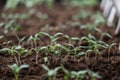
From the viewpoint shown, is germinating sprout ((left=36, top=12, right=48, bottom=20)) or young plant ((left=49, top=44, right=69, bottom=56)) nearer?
young plant ((left=49, top=44, right=69, bottom=56))

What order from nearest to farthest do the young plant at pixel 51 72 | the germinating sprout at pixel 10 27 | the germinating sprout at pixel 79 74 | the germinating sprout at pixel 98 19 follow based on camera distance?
1. the young plant at pixel 51 72
2. the germinating sprout at pixel 79 74
3. the germinating sprout at pixel 10 27
4. the germinating sprout at pixel 98 19

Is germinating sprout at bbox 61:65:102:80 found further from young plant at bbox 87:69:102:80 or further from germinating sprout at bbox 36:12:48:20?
germinating sprout at bbox 36:12:48:20

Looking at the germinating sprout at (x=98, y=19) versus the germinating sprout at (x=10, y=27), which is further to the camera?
the germinating sprout at (x=98, y=19)

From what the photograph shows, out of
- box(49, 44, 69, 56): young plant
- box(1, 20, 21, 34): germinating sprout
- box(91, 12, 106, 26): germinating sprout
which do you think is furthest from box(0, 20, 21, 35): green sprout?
box(49, 44, 69, 56): young plant

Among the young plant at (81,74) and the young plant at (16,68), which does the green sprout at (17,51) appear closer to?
the young plant at (16,68)

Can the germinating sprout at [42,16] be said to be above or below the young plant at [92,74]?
above

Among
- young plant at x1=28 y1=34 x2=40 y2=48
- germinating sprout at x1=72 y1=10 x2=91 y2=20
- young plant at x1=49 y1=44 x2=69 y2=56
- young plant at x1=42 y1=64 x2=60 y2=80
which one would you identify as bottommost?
young plant at x1=42 y1=64 x2=60 y2=80

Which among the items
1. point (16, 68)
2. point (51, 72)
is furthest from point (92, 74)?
point (16, 68)

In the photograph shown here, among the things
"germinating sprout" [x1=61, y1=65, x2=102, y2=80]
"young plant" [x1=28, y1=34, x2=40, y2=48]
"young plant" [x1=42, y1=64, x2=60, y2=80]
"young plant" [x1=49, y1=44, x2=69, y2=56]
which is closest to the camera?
"young plant" [x1=42, y1=64, x2=60, y2=80]

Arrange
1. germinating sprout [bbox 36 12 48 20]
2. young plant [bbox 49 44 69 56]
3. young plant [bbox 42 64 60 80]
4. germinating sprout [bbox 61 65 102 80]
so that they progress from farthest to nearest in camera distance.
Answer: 1. germinating sprout [bbox 36 12 48 20]
2. young plant [bbox 49 44 69 56]
3. germinating sprout [bbox 61 65 102 80]
4. young plant [bbox 42 64 60 80]

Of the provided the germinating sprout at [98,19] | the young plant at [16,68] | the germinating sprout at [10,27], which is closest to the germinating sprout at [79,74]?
the young plant at [16,68]

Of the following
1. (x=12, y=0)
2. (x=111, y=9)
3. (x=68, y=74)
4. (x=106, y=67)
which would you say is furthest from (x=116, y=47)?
(x=12, y=0)

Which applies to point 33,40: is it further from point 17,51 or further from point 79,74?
point 79,74

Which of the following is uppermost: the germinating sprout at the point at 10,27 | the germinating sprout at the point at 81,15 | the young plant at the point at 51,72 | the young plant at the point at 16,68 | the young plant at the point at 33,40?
the germinating sprout at the point at 81,15
